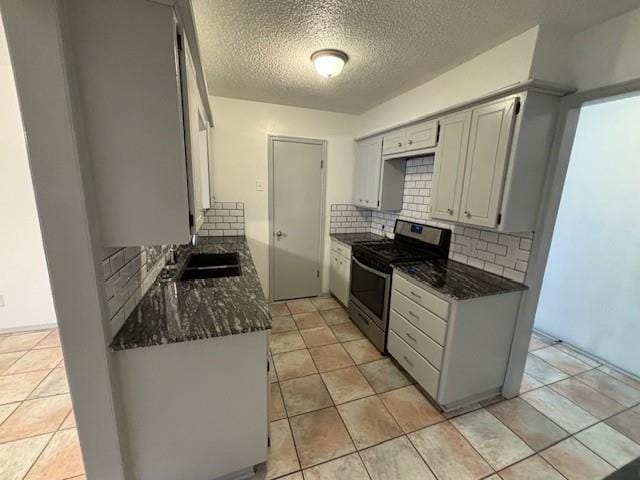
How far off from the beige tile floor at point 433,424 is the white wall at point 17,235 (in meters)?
2.43

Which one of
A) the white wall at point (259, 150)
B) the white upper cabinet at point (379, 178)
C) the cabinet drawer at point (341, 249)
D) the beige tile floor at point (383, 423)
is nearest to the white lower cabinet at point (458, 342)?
the beige tile floor at point (383, 423)

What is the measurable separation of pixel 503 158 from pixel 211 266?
2472mm

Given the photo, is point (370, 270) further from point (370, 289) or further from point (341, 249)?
point (341, 249)

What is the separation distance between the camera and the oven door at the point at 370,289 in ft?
7.99

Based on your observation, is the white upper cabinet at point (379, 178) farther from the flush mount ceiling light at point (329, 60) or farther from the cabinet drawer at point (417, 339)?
the cabinet drawer at point (417, 339)

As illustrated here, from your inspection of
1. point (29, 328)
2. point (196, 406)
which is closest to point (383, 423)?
point (196, 406)

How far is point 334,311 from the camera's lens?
11.3ft

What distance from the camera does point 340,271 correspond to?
3.50 m

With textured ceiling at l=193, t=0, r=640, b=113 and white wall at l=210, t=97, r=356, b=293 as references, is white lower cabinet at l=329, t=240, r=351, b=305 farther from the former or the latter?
textured ceiling at l=193, t=0, r=640, b=113

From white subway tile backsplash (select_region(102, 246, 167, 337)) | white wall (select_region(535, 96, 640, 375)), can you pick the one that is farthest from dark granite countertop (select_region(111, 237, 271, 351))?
white wall (select_region(535, 96, 640, 375))

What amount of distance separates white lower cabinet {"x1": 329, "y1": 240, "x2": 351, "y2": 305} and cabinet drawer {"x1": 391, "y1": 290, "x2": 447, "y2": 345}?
39.0 inches

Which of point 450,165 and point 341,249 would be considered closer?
point 450,165

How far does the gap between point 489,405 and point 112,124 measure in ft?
9.29

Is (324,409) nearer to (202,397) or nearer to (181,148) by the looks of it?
(202,397)
